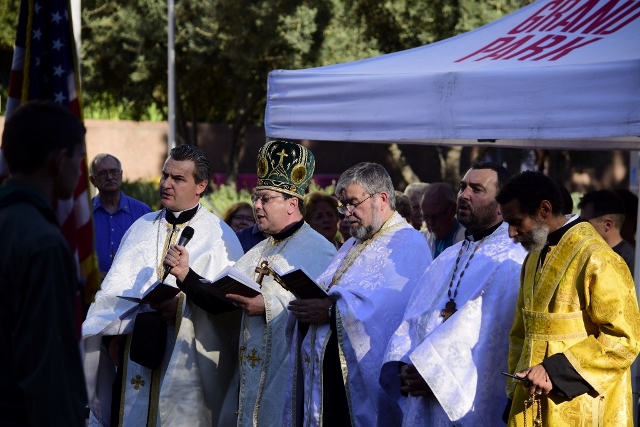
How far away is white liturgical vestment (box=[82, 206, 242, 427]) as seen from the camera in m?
6.88

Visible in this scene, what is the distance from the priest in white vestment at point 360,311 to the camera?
6.18 meters

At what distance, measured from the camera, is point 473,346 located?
17.9ft

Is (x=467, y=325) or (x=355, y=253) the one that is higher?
(x=355, y=253)

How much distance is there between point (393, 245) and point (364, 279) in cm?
27

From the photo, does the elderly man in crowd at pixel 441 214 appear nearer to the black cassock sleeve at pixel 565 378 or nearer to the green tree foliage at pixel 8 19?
the black cassock sleeve at pixel 565 378

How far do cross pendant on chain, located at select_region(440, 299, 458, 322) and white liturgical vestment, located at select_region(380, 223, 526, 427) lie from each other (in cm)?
2

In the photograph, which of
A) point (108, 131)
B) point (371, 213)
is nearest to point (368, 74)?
point (371, 213)

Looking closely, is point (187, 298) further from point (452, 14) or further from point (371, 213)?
point (452, 14)

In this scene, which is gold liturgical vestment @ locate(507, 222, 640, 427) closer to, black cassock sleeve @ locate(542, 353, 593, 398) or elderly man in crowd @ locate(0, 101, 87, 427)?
black cassock sleeve @ locate(542, 353, 593, 398)

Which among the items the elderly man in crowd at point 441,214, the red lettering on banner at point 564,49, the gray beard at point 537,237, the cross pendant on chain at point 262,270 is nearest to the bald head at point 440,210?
the elderly man in crowd at point 441,214

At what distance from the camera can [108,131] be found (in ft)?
91.6

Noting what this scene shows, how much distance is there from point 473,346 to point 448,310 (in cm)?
27

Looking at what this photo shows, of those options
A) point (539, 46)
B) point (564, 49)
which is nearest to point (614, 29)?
point (564, 49)

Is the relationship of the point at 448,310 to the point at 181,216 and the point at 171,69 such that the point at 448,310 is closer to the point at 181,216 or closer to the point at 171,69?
the point at 181,216
